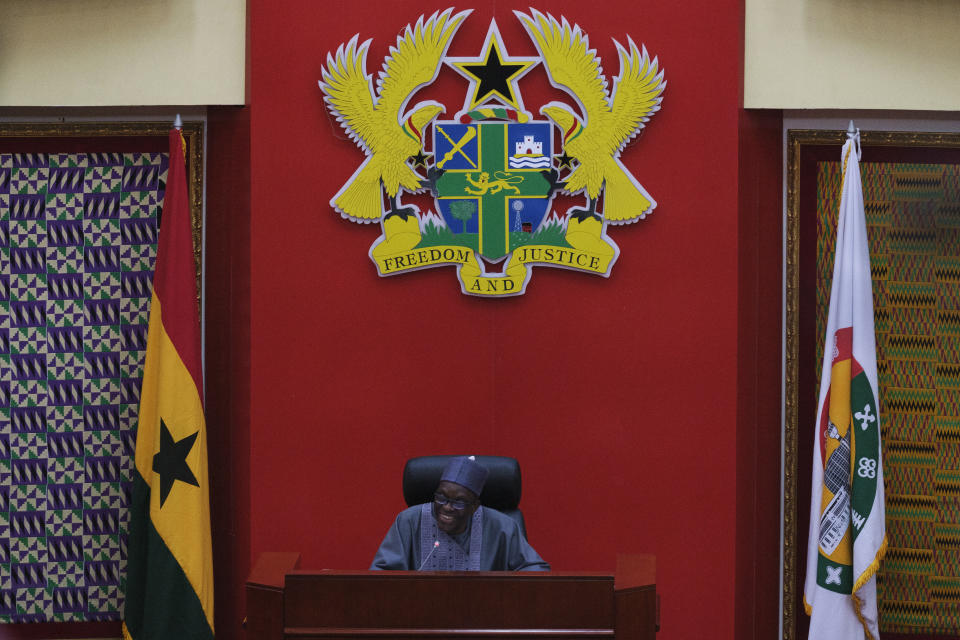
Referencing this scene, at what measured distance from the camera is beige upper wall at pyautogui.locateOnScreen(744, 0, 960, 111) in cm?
471

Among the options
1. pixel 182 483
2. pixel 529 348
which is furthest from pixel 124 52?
pixel 529 348

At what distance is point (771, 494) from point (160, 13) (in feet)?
10.0

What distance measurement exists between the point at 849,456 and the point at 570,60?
1.80 m

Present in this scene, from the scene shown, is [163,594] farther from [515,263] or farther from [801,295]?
[801,295]

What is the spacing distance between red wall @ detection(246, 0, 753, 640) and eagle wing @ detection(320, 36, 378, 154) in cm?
5

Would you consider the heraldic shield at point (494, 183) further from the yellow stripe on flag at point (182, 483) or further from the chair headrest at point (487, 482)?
the yellow stripe on flag at point (182, 483)

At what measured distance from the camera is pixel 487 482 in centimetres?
408

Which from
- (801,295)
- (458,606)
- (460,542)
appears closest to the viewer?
(458,606)

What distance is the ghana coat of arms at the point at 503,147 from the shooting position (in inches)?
187

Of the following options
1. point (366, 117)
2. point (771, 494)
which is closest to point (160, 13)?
point (366, 117)

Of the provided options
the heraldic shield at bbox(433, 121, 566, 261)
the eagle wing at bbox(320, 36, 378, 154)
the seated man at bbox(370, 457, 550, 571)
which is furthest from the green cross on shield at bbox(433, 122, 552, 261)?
the seated man at bbox(370, 457, 550, 571)

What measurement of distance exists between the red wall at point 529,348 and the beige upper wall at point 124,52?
0.14 meters

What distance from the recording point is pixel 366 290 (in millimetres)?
4836

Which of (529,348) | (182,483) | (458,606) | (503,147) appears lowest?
(458,606)
